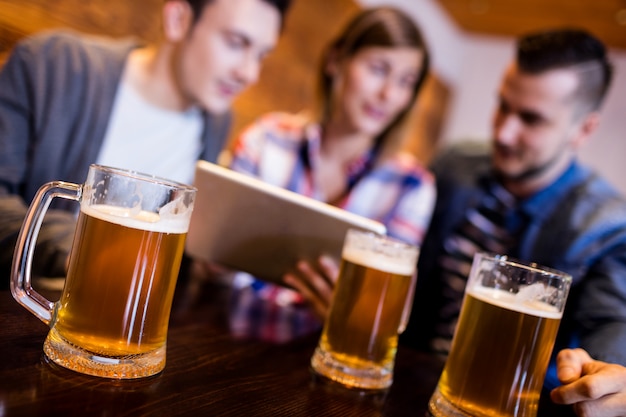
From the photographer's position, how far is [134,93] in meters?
1.72

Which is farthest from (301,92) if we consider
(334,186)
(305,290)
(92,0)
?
(305,290)

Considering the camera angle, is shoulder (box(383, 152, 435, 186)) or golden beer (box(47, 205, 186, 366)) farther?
shoulder (box(383, 152, 435, 186))

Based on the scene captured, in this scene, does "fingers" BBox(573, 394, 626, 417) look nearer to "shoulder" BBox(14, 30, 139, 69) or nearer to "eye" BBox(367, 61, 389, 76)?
"eye" BBox(367, 61, 389, 76)

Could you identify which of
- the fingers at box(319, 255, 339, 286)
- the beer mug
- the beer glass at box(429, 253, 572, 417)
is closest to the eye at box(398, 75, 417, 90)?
the fingers at box(319, 255, 339, 286)

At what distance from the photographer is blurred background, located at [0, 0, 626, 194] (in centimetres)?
220

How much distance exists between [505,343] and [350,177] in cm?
125

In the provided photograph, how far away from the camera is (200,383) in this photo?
2.14 feet

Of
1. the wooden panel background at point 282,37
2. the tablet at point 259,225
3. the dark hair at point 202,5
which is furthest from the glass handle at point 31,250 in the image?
the wooden panel background at point 282,37

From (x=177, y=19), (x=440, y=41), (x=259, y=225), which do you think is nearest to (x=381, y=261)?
(x=259, y=225)

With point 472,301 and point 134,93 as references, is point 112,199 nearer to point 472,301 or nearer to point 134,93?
point 472,301

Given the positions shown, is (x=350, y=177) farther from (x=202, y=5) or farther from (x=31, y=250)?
(x=31, y=250)

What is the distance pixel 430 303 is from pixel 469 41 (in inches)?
193

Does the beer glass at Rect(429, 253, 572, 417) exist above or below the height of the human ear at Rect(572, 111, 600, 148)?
below

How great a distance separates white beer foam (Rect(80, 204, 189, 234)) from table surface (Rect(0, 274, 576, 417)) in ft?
0.53
